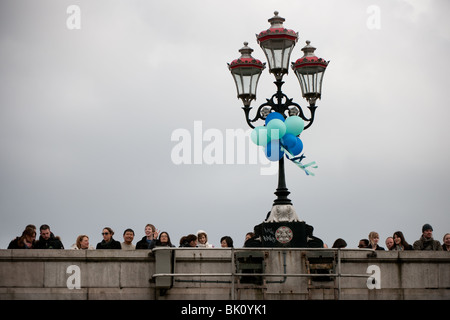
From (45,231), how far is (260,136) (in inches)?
190

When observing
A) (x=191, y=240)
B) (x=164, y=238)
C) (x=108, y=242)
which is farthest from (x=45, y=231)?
(x=191, y=240)

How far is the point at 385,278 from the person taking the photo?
113 feet

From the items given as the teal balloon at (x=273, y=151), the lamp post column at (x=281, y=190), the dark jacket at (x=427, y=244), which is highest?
the teal balloon at (x=273, y=151)

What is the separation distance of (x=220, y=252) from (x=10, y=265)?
4.17 metres

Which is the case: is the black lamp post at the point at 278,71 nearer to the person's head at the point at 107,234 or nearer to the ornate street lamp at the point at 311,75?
the ornate street lamp at the point at 311,75

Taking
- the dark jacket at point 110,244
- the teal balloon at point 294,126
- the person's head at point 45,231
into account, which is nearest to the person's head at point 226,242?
the dark jacket at point 110,244

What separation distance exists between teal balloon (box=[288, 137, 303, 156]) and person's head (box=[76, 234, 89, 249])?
4.62 metres

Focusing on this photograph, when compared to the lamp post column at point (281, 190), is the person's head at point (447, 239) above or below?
below

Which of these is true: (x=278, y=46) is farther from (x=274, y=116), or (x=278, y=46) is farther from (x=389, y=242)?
(x=389, y=242)

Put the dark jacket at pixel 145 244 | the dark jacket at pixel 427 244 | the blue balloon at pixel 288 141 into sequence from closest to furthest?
the dark jacket at pixel 145 244
the dark jacket at pixel 427 244
the blue balloon at pixel 288 141

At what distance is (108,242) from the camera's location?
111ft

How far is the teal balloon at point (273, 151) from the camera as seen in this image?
114 feet
